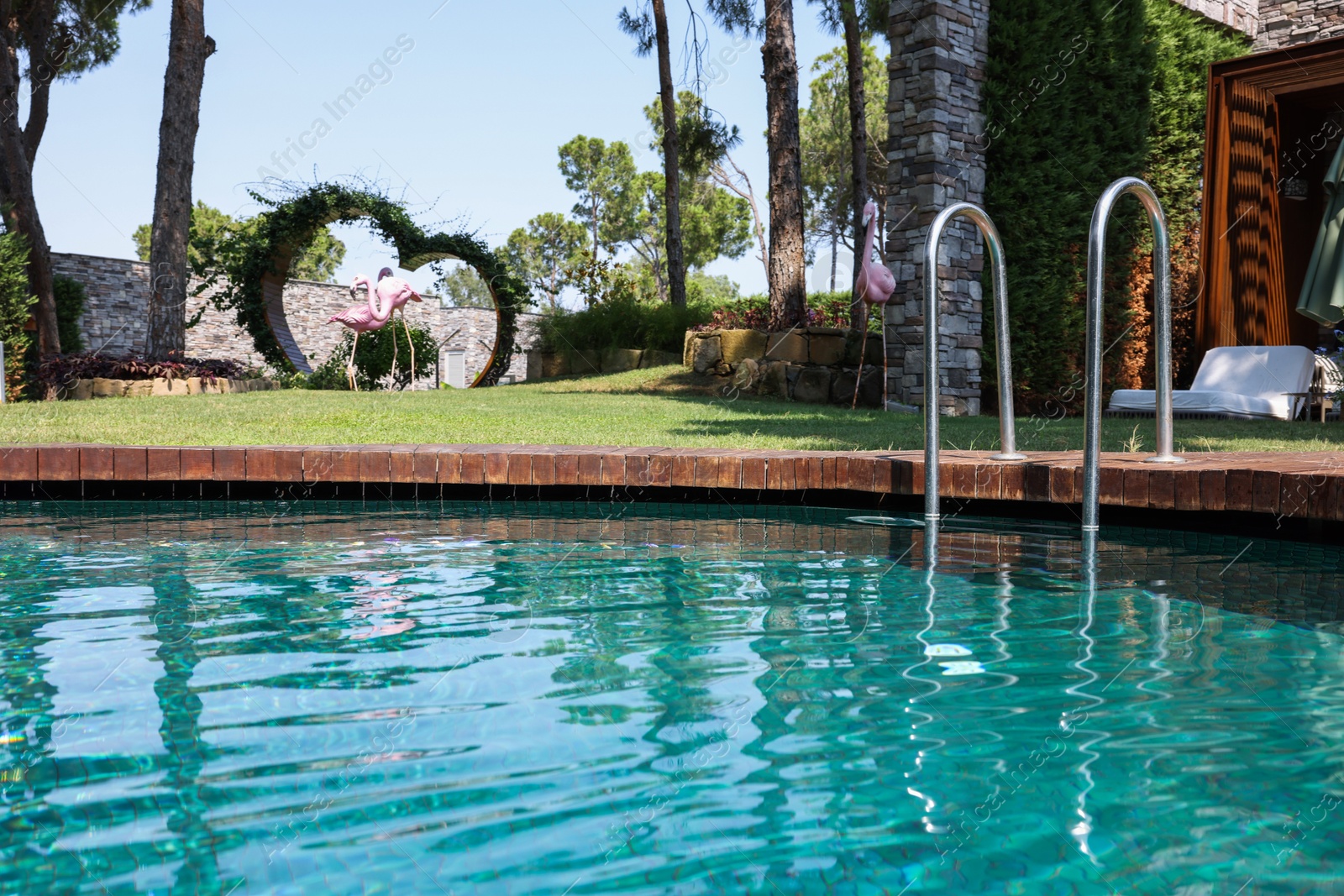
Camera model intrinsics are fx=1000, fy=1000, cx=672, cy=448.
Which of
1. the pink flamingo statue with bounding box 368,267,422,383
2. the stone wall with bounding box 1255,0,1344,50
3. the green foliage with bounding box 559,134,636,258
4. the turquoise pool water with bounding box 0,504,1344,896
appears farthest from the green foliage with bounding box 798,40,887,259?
the turquoise pool water with bounding box 0,504,1344,896

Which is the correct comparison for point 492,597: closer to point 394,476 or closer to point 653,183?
point 394,476

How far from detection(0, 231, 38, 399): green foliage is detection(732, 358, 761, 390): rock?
319 inches

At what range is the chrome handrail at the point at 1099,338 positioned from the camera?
336cm

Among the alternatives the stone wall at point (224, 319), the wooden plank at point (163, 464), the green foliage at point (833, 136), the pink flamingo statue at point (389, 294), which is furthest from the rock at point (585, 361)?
the green foliage at point (833, 136)

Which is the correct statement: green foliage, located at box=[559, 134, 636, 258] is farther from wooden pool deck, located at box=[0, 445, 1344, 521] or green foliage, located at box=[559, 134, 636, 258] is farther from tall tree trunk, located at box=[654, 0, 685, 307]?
wooden pool deck, located at box=[0, 445, 1344, 521]

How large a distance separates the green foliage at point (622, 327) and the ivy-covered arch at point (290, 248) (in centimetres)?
127

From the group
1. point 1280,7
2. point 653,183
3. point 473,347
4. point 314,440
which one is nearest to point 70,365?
point 314,440

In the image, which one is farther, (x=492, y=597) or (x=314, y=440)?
(x=314, y=440)

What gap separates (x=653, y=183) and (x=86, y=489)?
43.6 metres

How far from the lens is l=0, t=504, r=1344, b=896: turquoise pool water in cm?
139

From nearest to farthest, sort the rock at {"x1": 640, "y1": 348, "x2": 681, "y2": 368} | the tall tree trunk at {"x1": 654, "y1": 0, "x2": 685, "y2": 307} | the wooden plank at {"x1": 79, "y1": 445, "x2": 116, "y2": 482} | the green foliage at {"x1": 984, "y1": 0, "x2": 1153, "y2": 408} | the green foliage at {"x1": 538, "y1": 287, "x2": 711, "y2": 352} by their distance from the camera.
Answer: the wooden plank at {"x1": 79, "y1": 445, "x2": 116, "y2": 482} < the green foliage at {"x1": 984, "y1": 0, "x2": 1153, "y2": 408} < the rock at {"x1": 640, "y1": 348, "x2": 681, "y2": 368} < the green foliage at {"x1": 538, "y1": 287, "x2": 711, "y2": 352} < the tall tree trunk at {"x1": 654, "y1": 0, "x2": 685, "y2": 307}

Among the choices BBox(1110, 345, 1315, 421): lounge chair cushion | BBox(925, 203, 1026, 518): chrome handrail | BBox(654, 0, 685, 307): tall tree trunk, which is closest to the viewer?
BBox(925, 203, 1026, 518): chrome handrail

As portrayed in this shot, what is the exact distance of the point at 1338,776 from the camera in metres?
1.64

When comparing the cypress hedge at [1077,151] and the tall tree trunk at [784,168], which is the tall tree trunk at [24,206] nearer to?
the tall tree trunk at [784,168]
